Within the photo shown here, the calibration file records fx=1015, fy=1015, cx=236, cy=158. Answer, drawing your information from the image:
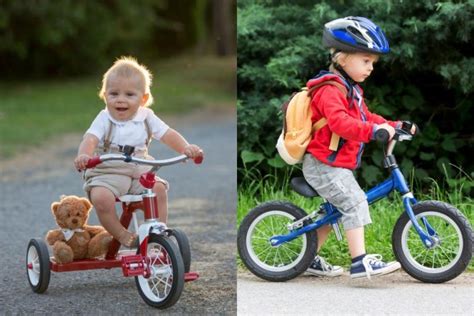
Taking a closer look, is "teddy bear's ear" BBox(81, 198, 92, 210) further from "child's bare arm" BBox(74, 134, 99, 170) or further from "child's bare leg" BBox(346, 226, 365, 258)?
"child's bare leg" BBox(346, 226, 365, 258)

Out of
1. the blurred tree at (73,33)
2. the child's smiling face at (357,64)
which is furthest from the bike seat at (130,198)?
the blurred tree at (73,33)

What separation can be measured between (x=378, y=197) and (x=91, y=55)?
10359 mm

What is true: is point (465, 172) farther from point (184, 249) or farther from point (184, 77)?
point (184, 77)

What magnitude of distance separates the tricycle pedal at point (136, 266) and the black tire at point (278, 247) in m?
0.66

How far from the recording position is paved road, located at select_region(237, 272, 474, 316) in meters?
3.92

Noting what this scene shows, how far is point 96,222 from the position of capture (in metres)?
5.58

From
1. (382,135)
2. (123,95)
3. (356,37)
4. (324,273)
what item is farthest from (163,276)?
(356,37)

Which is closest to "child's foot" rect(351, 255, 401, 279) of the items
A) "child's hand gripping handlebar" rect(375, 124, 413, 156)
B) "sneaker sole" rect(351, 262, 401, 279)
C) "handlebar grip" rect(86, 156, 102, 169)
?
"sneaker sole" rect(351, 262, 401, 279)

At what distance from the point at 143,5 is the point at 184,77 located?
1.40m

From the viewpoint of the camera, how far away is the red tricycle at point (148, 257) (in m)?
3.77

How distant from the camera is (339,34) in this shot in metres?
4.29

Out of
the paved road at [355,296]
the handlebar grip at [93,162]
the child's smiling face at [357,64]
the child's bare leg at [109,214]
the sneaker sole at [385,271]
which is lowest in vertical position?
the paved road at [355,296]

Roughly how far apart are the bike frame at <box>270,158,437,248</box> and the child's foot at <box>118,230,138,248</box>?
68 centimetres

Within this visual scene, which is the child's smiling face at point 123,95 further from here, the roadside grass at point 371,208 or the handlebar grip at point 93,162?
the roadside grass at point 371,208
